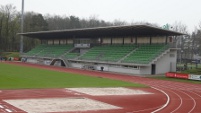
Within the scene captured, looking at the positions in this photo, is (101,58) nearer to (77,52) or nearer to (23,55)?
(77,52)

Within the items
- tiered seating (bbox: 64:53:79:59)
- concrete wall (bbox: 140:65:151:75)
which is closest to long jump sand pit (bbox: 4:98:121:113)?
concrete wall (bbox: 140:65:151:75)

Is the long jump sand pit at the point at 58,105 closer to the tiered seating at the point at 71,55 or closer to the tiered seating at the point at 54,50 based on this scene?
the tiered seating at the point at 71,55

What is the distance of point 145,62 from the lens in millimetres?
48906

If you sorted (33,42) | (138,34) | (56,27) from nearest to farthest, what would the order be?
(138,34) → (33,42) → (56,27)

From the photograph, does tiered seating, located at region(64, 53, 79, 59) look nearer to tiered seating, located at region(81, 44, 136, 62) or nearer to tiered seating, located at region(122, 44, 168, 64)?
tiered seating, located at region(81, 44, 136, 62)

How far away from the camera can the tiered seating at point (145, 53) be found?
50.2m

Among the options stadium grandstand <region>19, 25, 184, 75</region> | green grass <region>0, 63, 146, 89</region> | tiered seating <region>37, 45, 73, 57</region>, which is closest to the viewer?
green grass <region>0, 63, 146, 89</region>

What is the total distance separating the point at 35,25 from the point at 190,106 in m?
93.1

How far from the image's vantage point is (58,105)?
19.7 meters

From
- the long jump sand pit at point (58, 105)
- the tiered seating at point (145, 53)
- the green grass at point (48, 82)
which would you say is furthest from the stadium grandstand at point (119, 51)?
the long jump sand pit at point (58, 105)

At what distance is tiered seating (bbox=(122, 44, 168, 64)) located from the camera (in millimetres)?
50197

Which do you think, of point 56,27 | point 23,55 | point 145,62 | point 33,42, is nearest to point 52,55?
point 23,55

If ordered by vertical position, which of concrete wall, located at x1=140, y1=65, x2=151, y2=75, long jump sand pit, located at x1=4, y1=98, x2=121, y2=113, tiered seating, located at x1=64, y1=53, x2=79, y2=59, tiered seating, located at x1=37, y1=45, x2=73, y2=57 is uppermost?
tiered seating, located at x1=37, y1=45, x2=73, y2=57

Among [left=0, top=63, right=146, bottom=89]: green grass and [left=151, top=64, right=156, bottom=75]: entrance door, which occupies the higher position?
[left=151, top=64, right=156, bottom=75]: entrance door
